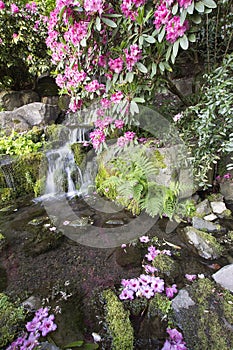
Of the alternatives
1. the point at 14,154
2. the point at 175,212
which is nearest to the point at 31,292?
the point at 175,212

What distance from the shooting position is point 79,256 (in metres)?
2.31

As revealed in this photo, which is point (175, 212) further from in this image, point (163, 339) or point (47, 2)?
point (47, 2)

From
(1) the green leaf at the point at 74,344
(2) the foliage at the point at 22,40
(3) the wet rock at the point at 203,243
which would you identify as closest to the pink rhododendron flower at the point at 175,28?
(3) the wet rock at the point at 203,243

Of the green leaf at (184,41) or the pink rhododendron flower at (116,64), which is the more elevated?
the green leaf at (184,41)

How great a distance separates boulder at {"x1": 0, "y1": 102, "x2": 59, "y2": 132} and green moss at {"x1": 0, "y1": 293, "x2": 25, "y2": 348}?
4.51 m

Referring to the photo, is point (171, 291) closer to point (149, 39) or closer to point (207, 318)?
point (207, 318)

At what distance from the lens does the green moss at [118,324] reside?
142 cm

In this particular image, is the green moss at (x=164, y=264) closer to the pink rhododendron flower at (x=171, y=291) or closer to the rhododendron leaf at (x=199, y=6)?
the pink rhododendron flower at (x=171, y=291)

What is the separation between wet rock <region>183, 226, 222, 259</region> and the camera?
2.17 meters

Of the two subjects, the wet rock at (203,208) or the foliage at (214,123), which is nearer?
the foliage at (214,123)

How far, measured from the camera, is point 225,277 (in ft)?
5.97

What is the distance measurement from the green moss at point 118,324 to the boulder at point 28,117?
4842 mm

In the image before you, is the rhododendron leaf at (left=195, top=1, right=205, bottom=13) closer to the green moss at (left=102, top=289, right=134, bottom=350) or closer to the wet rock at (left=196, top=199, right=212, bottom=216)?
the wet rock at (left=196, top=199, right=212, bottom=216)

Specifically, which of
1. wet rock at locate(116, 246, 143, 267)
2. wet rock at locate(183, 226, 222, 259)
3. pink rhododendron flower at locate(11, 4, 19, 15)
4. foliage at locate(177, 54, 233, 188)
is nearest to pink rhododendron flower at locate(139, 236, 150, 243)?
wet rock at locate(116, 246, 143, 267)
